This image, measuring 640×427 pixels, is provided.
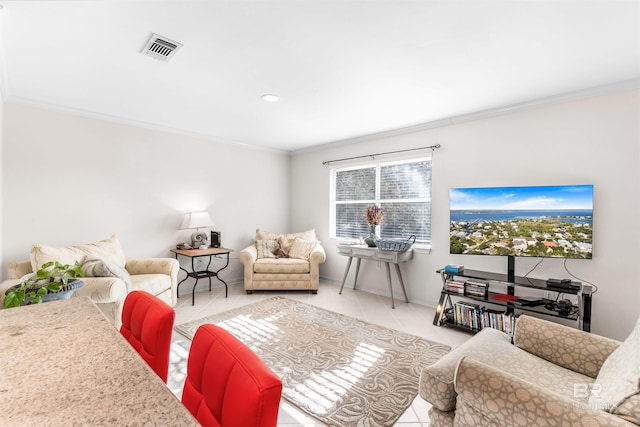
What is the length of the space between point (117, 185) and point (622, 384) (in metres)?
4.63

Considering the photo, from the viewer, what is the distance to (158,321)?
1.08 m

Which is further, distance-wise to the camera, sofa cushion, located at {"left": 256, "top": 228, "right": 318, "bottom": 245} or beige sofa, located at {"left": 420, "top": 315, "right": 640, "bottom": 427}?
sofa cushion, located at {"left": 256, "top": 228, "right": 318, "bottom": 245}

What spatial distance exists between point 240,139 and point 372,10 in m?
3.42

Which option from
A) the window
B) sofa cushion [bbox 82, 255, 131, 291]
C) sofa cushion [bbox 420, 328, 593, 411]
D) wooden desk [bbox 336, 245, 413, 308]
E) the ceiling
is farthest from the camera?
the window

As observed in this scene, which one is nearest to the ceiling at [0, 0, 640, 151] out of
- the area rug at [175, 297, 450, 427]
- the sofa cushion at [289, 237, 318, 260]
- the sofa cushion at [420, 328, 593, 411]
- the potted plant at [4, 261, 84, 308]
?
the potted plant at [4, 261, 84, 308]

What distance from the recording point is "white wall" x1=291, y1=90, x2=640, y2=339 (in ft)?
8.85

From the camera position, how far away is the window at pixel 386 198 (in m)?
4.13

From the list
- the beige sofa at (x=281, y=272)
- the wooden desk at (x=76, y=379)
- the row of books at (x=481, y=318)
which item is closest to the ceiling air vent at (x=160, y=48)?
the wooden desk at (x=76, y=379)

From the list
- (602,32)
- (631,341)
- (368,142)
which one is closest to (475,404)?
(631,341)

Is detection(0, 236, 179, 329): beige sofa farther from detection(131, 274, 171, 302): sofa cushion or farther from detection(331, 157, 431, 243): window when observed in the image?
detection(331, 157, 431, 243): window

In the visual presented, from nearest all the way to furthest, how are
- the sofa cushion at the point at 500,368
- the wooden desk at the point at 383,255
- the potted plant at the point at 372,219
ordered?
1. the sofa cushion at the point at 500,368
2. the wooden desk at the point at 383,255
3. the potted plant at the point at 372,219

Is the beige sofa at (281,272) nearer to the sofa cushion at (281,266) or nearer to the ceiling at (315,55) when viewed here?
the sofa cushion at (281,266)

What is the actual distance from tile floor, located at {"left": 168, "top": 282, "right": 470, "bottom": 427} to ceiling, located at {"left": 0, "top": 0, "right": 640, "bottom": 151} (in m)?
2.36

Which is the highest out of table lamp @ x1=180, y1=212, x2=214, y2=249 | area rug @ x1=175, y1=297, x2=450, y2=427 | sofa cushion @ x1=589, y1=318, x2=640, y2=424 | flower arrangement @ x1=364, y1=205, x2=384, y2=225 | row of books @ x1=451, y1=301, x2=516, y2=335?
flower arrangement @ x1=364, y1=205, x2=384, y2=225
